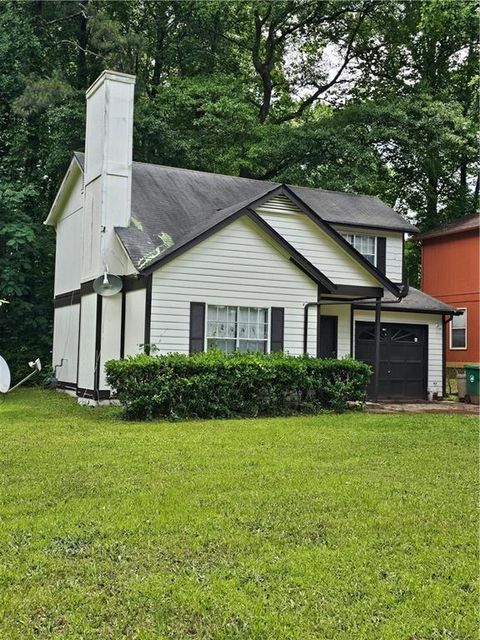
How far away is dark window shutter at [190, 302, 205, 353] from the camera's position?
516 inches

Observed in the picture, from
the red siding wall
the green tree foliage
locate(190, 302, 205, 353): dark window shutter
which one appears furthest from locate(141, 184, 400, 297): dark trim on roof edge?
the red siding wall

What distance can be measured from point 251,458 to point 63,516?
284cm

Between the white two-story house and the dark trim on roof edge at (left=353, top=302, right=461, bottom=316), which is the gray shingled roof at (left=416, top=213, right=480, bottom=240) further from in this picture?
the white two-story house

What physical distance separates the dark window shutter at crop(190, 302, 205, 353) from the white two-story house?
0.07ft

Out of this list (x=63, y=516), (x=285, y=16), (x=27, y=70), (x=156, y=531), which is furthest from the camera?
(x=285, y=16)

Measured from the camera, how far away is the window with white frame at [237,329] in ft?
44.2

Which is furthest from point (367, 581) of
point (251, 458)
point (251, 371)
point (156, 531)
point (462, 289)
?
point (462, 289)

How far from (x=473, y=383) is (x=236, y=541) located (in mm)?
13532

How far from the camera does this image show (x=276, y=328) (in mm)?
13992

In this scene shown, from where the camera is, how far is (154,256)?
12812 millimetres

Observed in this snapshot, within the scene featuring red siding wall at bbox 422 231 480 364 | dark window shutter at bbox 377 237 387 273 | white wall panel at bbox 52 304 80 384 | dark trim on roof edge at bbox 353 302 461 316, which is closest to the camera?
white wall panel at bbox 52 304 80 384

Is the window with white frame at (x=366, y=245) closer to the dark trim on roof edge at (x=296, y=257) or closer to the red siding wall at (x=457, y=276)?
the dark trim on roof edge at (x=296, y=257)

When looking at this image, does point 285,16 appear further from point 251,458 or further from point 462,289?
point 251,458

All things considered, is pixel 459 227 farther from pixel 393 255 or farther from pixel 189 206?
pixel 189 206
